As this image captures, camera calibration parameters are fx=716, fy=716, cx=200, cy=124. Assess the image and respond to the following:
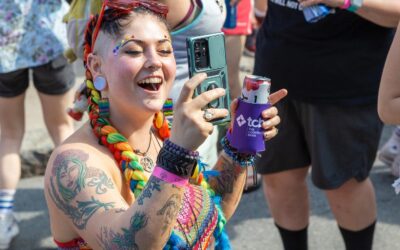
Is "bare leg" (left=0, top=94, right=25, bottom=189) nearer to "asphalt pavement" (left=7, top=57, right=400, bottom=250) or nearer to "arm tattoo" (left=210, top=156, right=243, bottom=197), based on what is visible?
"asphalt pavement" (left=7, top=57, right=400, bottom=250)

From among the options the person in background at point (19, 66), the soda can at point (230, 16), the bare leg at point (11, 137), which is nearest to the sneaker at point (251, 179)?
the soda can at point (230, 16)

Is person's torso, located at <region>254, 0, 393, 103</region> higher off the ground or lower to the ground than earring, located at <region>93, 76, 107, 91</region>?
lower

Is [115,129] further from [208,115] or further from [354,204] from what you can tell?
[354,204]

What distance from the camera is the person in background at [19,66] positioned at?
367cm

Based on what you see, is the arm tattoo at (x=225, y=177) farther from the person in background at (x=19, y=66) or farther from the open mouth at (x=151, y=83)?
the person in background at (x=19, y=66)

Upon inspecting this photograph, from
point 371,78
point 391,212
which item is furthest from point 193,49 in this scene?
point 391,212

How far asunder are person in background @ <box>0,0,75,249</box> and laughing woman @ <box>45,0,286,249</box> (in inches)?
67.6

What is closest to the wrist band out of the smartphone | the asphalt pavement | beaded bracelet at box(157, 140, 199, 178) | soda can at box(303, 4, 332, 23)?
beaded bracelet at box(157, 140, 199, 178)

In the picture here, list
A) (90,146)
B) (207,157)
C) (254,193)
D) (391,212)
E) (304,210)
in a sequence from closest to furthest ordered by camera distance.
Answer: (90,146) < (207,157) < (304,210) < (391,212) < (254,193)

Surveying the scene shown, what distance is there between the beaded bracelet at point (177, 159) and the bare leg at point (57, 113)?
7.67ft

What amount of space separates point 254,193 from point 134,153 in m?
2.37

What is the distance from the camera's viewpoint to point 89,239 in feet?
5.93

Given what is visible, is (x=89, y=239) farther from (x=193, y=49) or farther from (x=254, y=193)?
(x=254, y=193)

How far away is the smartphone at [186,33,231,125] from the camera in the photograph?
183 centimetres
